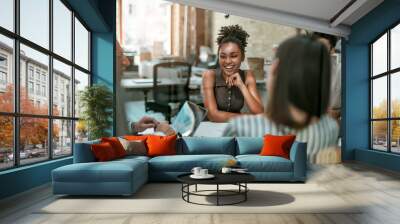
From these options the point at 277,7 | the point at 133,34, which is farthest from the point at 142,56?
the point at 277,7

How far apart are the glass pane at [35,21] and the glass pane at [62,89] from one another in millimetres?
469

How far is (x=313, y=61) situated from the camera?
70cm

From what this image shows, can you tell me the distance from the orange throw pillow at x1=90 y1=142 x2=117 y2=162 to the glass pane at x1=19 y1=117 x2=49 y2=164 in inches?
28.4

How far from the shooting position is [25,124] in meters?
4.71

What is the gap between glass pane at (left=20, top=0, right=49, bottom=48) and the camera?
4699mm

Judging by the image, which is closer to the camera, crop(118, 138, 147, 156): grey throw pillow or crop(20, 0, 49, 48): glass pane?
crop(20, 0, 49, 48): glass pane

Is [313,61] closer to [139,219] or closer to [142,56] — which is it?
[139,219]

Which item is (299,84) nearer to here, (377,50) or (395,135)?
(377,50)

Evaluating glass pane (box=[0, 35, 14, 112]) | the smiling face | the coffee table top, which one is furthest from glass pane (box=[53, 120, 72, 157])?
the smiling face

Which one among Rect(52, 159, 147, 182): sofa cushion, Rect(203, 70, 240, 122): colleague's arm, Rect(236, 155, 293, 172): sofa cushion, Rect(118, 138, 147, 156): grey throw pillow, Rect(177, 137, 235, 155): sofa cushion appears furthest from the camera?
Rect(177, 137, 235, 155): sofa cushion

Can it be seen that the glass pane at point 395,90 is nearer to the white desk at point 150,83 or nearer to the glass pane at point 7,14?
the white desk at point 150,83

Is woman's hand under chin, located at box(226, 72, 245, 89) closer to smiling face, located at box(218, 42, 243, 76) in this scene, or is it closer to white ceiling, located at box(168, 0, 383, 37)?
smiling face, located at box(218, 42, 243, 76)

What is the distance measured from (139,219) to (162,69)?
4.82m

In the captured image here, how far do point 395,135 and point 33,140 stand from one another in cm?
543
